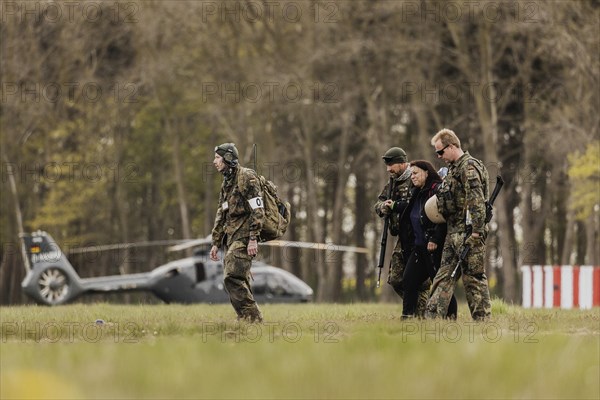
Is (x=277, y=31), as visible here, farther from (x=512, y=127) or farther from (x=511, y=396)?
(x=511, y=396)

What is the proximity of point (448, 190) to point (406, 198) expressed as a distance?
36.1 inches

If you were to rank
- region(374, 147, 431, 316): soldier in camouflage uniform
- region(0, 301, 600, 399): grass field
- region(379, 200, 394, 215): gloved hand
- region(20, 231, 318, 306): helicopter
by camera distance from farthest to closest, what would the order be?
region(20, 231, 318, 306): helicopter < region(374, 147, 431, 316): soldier in camouflage uniform < region(379, 200, 394, 215): gloved hand < region(0, 301, 600, 399): grass field

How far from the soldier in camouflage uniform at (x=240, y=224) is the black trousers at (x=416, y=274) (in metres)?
1.59

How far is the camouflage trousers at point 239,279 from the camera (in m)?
14.2

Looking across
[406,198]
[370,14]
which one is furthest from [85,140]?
[406,198]

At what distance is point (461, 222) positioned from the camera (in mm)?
13406

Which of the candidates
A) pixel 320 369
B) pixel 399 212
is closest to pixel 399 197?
pixel 399 212

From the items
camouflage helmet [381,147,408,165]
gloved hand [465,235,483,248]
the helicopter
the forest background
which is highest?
the forest background

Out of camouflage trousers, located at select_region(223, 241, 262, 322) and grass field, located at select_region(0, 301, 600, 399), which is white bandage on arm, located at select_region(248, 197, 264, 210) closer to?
camouflage trousers, located at select_region(223, 241, 262, 322)

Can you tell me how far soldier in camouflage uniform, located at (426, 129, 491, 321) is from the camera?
13164mm

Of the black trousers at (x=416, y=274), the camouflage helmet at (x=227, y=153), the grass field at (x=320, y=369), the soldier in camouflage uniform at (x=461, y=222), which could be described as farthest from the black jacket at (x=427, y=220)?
the grass field at (x=320, y=369)

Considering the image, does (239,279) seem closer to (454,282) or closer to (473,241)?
(454,282)

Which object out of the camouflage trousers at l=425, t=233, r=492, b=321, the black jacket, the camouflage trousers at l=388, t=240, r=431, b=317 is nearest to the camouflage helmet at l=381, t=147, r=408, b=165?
the black jacket

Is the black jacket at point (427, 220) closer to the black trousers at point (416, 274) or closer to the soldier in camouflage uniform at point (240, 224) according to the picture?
the black trousers at point (416, 274)
